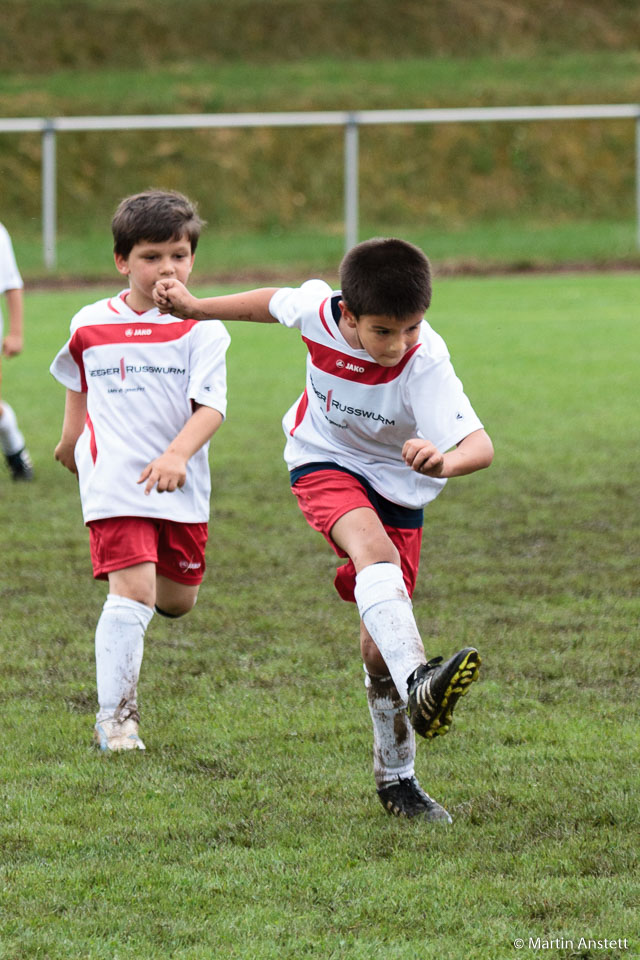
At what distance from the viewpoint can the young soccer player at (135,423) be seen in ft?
13.0

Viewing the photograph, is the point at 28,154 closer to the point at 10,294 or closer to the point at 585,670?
the point at 10,294

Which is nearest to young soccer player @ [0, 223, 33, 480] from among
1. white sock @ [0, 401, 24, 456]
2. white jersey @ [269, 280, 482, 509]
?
white sock @ [0, 401, 24, 456]

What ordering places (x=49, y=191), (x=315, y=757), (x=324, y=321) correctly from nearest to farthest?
(x=324, y=321)
(x=315, y=757)
(x=49, y=191)

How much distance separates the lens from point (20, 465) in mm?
8375

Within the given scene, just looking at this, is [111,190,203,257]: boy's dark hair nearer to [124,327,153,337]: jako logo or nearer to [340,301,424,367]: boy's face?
[124,327,153,337]: jako logo

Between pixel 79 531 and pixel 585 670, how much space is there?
3.15 meters

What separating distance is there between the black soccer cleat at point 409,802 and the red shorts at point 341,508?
48 centimetres

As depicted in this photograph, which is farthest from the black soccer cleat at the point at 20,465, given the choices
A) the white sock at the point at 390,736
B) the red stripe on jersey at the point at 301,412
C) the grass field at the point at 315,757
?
the white sock at the point at 390,736

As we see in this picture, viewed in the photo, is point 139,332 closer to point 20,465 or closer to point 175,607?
point 175,607

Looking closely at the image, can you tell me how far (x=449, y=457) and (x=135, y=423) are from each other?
1222mm

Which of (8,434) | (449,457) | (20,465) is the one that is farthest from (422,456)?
(20,465)

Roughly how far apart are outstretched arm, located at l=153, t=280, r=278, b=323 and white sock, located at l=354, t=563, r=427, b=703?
0.71 meters

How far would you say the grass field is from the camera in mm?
2812

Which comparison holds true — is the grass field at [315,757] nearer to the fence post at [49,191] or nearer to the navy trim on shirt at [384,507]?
the navy trim on shirt at [384,507]
